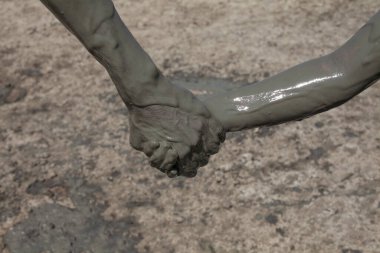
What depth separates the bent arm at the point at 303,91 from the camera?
6.04ft

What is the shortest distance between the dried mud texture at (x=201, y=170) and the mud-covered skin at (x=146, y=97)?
1359 mm

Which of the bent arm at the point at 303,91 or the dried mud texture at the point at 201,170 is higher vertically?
the bent arm at the point at 303,91

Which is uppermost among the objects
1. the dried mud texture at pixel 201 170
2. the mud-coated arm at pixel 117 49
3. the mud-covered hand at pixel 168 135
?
the mud-coated arm at pixel 117 49

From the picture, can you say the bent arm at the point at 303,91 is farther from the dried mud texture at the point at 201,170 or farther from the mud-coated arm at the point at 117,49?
the dried mud texture at the point at 201,170

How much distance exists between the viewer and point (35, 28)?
450 centimetres

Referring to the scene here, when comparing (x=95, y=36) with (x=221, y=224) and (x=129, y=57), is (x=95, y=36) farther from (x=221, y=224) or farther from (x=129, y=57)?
(x=221, y=224)

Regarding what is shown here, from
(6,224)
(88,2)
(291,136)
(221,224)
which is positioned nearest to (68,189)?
(6,224)

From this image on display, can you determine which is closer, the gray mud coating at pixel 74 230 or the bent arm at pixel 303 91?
the bent arm at pixel 303 91

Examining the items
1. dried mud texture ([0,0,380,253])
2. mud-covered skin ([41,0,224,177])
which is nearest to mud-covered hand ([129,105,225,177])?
mud-covered skin ([41,0,224,177])

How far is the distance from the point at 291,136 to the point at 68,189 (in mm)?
994

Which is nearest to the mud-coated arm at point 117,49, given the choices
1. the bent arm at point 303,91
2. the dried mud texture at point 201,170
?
the bent arm at point 303,91

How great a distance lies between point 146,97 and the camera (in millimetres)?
1763

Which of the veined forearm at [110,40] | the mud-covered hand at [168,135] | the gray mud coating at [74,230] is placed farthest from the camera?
the gray mud coating at [74,230]

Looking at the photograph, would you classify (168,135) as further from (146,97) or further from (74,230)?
(74,230)
